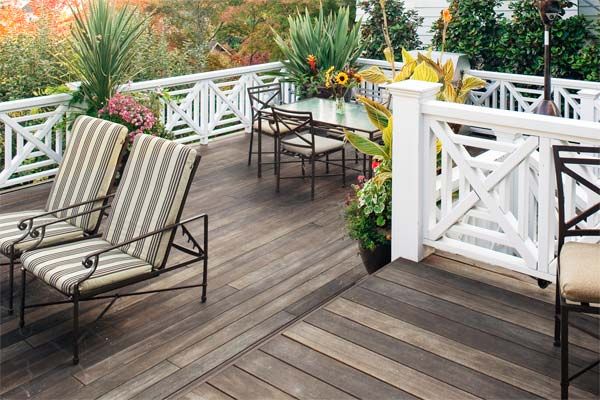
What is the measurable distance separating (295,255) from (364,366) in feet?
6.50

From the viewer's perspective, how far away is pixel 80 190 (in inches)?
178

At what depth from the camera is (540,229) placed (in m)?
3.30

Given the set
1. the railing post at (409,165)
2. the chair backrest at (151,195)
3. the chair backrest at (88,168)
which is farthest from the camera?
the chair backrest at (88,168)

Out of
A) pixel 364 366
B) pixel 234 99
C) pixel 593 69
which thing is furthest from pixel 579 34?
pixel 364 366

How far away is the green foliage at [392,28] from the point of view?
30.8 ft

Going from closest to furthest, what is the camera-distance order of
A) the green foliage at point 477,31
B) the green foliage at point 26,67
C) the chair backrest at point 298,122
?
the chair backrest at point 298,122, the green foliage at point 477,31, the green foliage at point 26,67

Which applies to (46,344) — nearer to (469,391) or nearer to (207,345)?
(207,345)

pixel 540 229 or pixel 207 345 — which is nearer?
pixel 540 229

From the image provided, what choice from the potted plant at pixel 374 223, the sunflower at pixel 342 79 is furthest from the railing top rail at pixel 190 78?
the potted plant at pixel 374 223

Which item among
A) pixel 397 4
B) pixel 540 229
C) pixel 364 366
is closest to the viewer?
pixel 364 366

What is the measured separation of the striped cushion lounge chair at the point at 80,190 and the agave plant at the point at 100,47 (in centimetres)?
182

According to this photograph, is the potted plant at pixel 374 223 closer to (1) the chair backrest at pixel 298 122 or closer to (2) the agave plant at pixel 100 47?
(1) the chair backrest at pixel 298 122

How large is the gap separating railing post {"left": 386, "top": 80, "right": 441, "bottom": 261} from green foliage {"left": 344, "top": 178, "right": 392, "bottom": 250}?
0.17 m

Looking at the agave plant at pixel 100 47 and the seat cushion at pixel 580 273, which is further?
the agave plant at pixel 100 47
